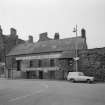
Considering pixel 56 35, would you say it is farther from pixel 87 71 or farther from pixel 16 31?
pixel 87 71

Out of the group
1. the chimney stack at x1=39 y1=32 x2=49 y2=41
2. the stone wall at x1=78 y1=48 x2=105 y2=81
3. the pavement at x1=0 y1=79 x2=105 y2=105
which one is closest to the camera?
the pavement at x1=0 y1=79 x2=105 y2=105

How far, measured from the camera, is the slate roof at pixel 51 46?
34250mm

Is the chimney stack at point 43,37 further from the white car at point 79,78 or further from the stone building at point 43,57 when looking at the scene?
the white car at point 79,78

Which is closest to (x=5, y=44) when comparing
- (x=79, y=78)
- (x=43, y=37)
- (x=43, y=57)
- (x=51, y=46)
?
(x=43, y=37)

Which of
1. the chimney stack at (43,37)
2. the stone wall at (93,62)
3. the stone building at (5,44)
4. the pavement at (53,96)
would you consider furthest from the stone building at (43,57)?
the pavement at (53,96)

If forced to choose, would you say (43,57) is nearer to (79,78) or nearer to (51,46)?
(51,46)

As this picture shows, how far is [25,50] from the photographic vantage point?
40000 mm

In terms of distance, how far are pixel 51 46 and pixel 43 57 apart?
3576 millimetres

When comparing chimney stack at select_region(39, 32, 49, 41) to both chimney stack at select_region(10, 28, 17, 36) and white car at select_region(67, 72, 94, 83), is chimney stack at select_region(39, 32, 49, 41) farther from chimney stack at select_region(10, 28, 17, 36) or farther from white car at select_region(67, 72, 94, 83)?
white car at select_region(67, 72, 94, 83)

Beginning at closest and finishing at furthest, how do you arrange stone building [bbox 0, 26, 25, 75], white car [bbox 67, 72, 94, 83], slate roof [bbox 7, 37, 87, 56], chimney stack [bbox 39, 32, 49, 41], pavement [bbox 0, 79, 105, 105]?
pavement [bbox 0, 79, 105, 105], white car [bbox 67, 72, 94, 83], slate roof [bbox 7, 37, 87, 56], stone building [bbox 0, 26, 25, 75], chimney stack [bbox 39, 32, 49, 41]

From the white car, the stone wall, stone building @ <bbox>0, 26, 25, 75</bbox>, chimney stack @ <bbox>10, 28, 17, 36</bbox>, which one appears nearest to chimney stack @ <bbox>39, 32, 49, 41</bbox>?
stone building @ <bbox>0, 26, 25, 75</bbox>

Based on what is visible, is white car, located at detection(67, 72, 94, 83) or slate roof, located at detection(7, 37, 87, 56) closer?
white car, located at detection(67, 72, 94, 83)

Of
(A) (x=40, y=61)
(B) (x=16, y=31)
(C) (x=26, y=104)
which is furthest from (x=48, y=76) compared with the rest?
(C) (x=26, y=104)

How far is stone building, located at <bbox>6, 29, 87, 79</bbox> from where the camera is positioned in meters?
32.7
